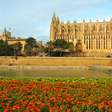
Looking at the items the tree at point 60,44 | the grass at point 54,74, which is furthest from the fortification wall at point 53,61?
the tree at point 60,44

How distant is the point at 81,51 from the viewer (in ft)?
418

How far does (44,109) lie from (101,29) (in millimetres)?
121776

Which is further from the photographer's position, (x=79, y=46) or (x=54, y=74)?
(x=79, y=46)

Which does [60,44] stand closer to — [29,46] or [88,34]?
[29,46]

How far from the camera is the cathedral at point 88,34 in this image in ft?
426

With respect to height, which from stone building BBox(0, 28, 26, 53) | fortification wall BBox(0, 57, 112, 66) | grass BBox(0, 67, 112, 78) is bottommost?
grass BBox(0, 67, 112, 78)

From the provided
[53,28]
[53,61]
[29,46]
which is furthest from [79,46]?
[53,61]

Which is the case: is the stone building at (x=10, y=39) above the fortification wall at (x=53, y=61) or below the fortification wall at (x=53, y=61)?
above

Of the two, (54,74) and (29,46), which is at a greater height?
(29,46)

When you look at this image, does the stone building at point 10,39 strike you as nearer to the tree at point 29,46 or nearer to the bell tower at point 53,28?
the tree at point 29,46

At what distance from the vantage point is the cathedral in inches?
5113

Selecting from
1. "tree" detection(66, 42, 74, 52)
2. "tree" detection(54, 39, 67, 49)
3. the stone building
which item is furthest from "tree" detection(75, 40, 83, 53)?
the stone building

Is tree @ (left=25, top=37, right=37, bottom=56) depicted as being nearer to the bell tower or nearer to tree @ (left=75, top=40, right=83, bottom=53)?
the bell tower

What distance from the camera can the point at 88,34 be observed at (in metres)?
133
